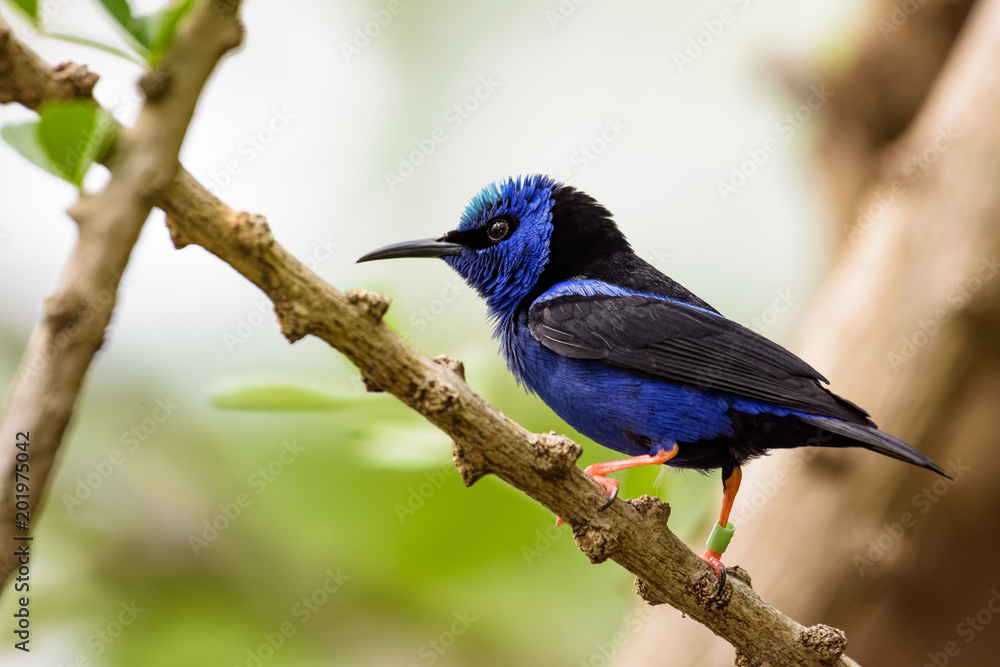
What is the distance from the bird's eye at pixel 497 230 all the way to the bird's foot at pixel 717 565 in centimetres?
152

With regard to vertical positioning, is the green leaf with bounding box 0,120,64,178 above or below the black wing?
below

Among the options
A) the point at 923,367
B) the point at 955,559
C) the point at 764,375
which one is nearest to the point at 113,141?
the point at 764,375

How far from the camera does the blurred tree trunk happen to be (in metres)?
4.71

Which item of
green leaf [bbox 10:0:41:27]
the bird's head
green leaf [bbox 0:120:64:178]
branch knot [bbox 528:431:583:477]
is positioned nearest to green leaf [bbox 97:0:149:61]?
green leaf [bbox 10:0:41:27]

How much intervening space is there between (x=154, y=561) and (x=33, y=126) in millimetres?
3702

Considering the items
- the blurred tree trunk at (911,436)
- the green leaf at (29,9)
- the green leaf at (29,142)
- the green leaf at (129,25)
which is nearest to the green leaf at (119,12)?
the green leaf at (129,25)

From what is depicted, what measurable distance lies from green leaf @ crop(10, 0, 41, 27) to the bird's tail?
2.41 metres

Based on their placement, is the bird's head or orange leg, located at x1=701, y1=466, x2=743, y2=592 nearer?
orange leg, located at x1=701, y1=466, x2=743, y2=592

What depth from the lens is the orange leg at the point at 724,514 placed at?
2.76 metres

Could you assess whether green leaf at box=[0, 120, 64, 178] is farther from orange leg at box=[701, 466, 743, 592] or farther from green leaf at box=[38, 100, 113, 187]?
orange leg at box=[701, 466, 743, 592]

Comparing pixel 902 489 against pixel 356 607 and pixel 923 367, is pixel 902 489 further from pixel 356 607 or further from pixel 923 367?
pixel 356 607

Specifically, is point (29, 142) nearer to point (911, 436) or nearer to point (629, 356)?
point (629, 356)

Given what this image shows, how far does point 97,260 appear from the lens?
44.3 inches

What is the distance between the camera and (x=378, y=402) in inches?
137
